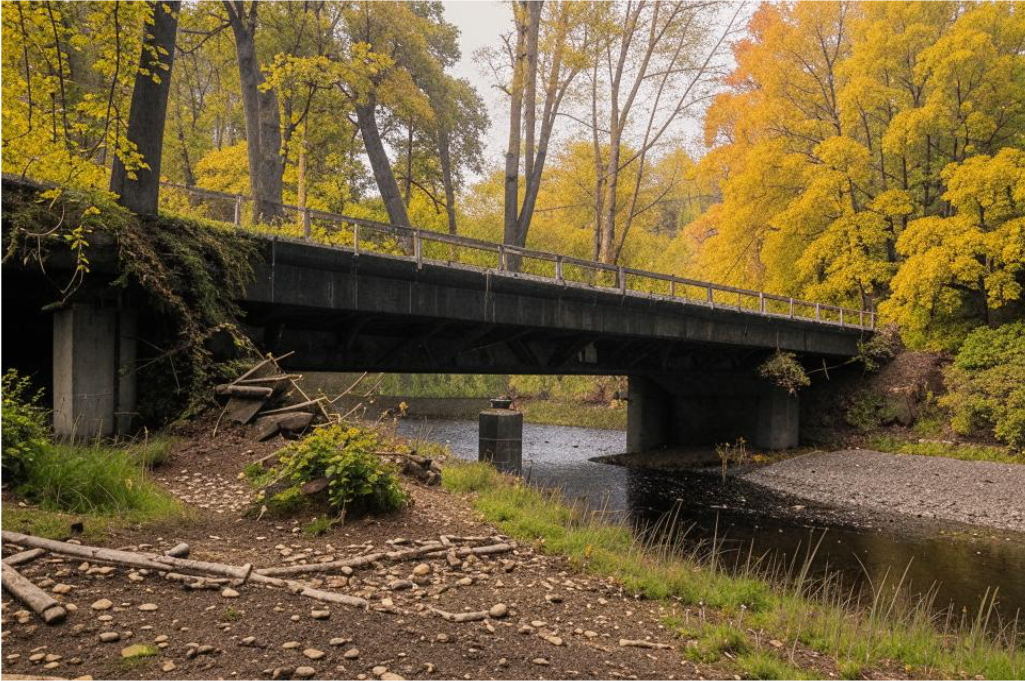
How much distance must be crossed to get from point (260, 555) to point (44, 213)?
5.97 metres

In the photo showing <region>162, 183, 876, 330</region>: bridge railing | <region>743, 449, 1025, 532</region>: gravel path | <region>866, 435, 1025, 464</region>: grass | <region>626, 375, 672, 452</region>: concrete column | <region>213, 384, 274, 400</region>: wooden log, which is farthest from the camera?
<region>626, 375, 672, 452</region>: concrete column

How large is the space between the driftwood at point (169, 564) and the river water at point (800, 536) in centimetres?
618

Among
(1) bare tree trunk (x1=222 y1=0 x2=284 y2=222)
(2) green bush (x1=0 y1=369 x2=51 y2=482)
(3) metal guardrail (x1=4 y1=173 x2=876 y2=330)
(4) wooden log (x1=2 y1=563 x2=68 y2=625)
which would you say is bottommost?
(4) wooden log (x1=2 y1=563 x2=68 y2=625)

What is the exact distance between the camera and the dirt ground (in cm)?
389

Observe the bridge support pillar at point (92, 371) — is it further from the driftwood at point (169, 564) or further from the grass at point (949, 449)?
the grass at point (949, 449)

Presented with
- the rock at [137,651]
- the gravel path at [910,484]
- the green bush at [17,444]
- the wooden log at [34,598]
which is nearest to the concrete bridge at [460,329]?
the green bush at [17,444]

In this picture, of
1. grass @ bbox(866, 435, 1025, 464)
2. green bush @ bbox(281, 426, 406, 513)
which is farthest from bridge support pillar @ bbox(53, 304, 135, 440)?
grass @ bbox(866, 435, 1025, 464)

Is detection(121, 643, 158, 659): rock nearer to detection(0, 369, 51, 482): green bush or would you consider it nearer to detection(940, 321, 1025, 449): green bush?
detection(0, 369, 51, 482): green bush

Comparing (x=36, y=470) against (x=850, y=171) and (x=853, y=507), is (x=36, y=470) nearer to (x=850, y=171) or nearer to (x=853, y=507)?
(x=853, y=507)

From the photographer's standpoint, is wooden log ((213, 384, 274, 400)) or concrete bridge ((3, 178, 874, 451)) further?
wooden log ((213, 384, 274, 400))

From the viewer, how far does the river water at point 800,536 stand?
36.6ft

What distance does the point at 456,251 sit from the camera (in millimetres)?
20109

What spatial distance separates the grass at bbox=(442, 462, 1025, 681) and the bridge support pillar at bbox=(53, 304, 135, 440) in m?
5.13

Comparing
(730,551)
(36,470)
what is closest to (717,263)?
(730,551)
